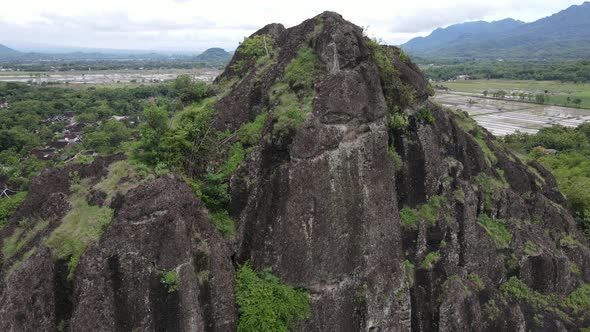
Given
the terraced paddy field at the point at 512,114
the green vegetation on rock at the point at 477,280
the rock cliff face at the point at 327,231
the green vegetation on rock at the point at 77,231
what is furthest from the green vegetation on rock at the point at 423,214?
the terraced paddy field at the point at 512,114

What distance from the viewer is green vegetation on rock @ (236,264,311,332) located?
15.4 meters

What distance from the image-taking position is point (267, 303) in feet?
51.7

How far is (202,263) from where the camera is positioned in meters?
15.0

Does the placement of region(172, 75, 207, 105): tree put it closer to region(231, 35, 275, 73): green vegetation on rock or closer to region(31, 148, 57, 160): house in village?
region(231, 35, 275, 73): green vegetation on rock

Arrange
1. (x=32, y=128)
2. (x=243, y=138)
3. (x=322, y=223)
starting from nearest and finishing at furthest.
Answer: (x=322, y=223) < (x=243, y=138) < (x=32, y=128)

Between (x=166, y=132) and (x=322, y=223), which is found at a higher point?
(x=166, y=132)

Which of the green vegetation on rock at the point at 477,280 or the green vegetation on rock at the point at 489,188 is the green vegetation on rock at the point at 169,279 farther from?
the green vegetation on rock at the point at 489,188

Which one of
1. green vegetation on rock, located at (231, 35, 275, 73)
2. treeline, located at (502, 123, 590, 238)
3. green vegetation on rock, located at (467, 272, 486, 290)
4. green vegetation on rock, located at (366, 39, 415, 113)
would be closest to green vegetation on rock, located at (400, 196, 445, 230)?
green vegetation on rock, located at (467, 272, 486, 290)

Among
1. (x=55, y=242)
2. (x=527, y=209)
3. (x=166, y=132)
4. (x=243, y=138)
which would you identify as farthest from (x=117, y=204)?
(x=527, y=209)

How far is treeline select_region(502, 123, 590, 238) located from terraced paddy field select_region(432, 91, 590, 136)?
1740 centimetres

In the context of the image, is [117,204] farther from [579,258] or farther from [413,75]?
[579,258]

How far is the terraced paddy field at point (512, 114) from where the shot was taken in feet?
319

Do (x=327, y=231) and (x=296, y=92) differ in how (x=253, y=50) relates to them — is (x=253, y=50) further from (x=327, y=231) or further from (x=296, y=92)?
(x=327, y=231)

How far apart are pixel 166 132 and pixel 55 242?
6.80m
